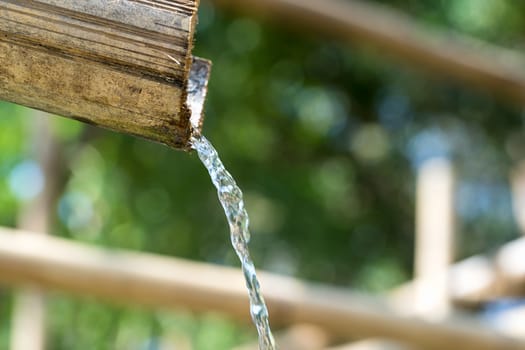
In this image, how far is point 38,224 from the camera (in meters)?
3.33

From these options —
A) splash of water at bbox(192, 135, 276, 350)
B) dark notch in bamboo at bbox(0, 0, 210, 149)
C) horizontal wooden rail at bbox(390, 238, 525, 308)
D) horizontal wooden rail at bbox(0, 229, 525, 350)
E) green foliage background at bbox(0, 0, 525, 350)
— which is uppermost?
green foliage background at bbox(0, 0, 525, 350)

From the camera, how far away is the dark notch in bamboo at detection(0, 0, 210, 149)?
33.6 inches

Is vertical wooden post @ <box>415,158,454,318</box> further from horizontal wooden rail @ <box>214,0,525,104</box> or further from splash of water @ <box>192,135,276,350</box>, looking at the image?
splash of water @ <box>192,135,276,350</box>

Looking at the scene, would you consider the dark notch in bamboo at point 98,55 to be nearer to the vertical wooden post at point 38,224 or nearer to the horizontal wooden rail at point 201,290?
the horizontal wooden rail at point 201,290

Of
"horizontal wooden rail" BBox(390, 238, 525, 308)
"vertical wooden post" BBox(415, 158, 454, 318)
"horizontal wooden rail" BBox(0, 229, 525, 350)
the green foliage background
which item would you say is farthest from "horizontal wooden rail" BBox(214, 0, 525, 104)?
the green foliage background

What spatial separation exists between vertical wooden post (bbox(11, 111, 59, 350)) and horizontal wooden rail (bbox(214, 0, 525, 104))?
953mm

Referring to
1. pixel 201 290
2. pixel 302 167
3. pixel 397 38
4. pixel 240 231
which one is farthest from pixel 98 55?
pixel 302 167

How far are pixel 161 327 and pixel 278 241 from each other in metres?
1.16

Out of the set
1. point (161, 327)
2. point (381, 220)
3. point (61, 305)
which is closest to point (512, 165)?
point (381, 220)

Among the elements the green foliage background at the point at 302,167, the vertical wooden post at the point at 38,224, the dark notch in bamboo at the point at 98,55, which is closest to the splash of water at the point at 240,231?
the dark notch in bamboo at the point at 98,55

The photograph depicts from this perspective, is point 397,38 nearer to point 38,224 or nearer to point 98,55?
point 38,224

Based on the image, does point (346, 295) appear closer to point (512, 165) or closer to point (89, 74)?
point (89, 74)

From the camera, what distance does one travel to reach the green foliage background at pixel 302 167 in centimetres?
585

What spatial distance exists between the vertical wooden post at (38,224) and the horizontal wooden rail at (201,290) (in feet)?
1.72
